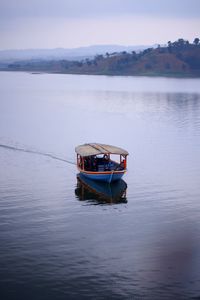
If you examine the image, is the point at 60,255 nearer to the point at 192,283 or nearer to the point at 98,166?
the point at 192,283

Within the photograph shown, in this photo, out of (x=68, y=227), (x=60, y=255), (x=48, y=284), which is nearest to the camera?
(x=48, y=284)

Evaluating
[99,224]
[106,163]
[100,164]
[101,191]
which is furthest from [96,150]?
[99,224]

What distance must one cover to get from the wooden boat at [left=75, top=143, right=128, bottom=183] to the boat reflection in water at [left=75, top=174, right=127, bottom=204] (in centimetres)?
63

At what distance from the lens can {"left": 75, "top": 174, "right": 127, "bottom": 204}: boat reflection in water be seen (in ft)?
145

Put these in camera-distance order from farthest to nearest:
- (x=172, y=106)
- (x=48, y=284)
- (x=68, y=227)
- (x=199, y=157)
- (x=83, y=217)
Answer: (x=172, y=106), (x=199, y=157), (x=83, y=217), (x=68, y=227), (x=48, y=284)

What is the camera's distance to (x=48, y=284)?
27.0m

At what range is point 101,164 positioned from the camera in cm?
5128

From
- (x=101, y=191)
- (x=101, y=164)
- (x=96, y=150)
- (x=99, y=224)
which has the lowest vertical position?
(x=99, y=224)

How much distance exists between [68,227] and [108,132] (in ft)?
182

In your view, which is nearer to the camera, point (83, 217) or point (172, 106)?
point (83, 217)

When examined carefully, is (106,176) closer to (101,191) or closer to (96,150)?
(101,191)

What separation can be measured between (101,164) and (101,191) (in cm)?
562

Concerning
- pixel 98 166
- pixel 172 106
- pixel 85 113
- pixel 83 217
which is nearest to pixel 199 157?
pixel 98 166

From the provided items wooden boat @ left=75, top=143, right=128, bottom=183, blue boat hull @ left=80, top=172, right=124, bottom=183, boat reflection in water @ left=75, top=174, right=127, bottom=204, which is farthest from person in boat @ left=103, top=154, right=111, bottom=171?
boat reflection in water @ left=75, top=174, right=127, bottom=204
